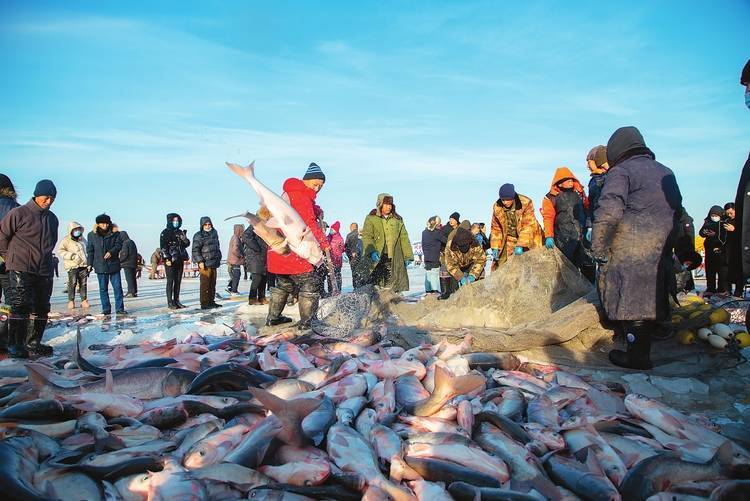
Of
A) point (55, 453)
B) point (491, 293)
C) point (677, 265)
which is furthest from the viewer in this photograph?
point (677, 265)

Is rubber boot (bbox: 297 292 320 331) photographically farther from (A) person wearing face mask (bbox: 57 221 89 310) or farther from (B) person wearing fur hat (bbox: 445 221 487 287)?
(A) person wearing face mask (bbox: 57 221 89 310)

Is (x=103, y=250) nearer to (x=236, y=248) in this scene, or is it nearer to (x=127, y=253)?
(x=127, y=253)

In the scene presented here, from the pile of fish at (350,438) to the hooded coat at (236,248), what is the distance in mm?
10571

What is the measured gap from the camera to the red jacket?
23.8ft

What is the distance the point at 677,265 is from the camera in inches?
338

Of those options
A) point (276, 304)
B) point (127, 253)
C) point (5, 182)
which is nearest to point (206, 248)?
point (127, 253)

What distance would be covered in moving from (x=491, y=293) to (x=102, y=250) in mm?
8573

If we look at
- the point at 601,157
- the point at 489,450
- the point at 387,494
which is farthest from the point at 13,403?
the point at 601,157

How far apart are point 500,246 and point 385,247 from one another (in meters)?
3.05

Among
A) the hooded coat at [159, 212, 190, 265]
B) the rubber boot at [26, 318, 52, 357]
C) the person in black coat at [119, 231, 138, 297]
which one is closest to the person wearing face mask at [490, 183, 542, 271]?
the rubber boot at [26, 318, 52, 357]

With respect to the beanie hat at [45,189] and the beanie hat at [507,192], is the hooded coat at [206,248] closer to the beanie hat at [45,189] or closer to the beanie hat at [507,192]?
the beanie hat at [45,189]

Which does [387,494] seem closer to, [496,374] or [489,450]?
[489,450]

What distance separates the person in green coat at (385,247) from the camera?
11094mm

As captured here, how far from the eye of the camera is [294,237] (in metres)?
6.46
